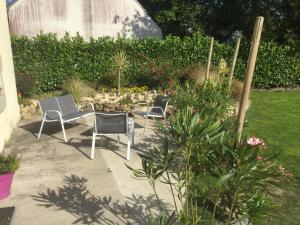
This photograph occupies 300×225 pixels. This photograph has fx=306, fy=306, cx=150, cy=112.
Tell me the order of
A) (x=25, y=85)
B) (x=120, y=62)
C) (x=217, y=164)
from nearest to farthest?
(x=217, y=164) → (x=25, y=85) → (x=120, y=62)

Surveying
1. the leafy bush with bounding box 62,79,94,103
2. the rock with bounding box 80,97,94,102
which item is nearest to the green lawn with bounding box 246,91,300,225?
the rock with bounding box 80,97,94,102

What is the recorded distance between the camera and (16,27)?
1795 centimetres

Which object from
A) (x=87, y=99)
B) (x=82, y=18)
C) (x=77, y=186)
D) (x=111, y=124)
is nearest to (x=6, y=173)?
(x=77, y=186)

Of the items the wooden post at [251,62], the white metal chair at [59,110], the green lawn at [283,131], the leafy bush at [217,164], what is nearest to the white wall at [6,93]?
the white metal chair at [59,110]

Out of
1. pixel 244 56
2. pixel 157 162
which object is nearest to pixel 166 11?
pixel 244 56

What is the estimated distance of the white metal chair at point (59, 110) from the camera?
698 centimetres

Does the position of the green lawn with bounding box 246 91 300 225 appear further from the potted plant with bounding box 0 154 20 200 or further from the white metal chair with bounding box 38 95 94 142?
the white metal chair with bounding box 38 95 94 142

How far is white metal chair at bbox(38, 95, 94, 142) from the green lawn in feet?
14.2

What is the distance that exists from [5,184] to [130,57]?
10.4 m

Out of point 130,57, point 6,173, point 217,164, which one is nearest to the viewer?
point 217,164

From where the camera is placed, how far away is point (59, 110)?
741 cm

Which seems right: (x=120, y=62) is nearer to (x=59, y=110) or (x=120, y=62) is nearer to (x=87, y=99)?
(x=87, y=99)

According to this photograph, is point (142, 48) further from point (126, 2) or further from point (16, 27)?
point (16, 27)

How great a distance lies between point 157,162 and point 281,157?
385cm
